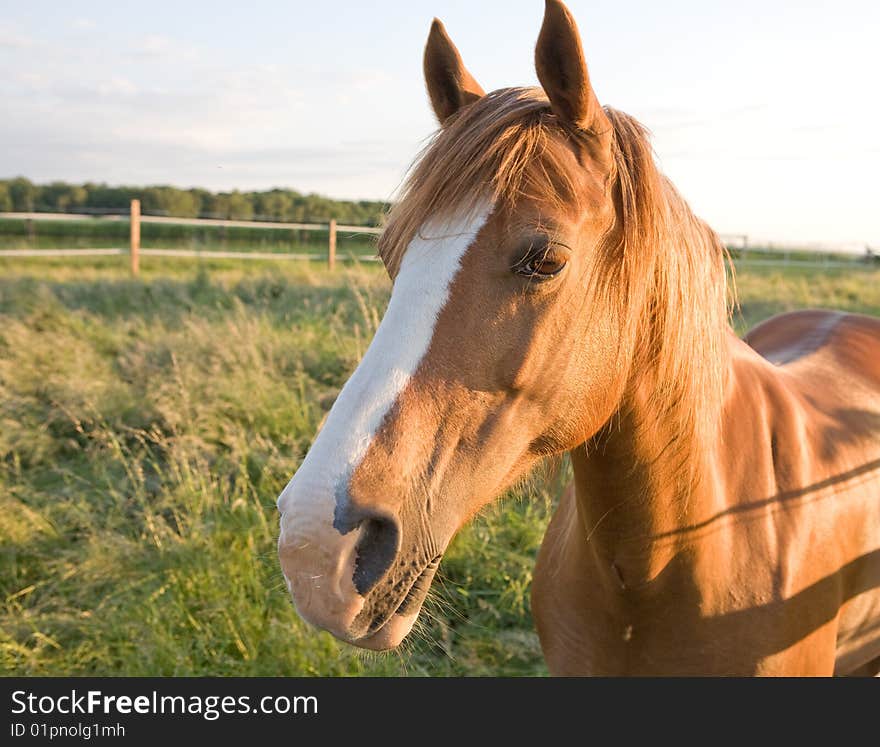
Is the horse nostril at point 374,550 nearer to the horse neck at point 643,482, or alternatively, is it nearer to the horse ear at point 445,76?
the horse neck at point 643,482

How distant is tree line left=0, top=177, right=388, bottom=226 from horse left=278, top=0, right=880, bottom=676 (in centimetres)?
1898

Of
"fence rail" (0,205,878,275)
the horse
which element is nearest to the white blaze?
the horse

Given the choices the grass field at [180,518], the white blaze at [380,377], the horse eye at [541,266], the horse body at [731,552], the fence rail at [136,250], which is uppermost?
the fence rail at [136,250]

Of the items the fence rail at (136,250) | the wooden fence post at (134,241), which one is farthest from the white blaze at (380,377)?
the wooden fence post at (134,241)

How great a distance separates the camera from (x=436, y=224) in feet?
4.76

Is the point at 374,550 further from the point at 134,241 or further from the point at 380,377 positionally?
the point at 134,241

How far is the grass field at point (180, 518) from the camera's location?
10.7 ft

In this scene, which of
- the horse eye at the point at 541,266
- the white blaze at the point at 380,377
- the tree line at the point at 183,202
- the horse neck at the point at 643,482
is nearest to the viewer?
the white blaze at the point at 380,377

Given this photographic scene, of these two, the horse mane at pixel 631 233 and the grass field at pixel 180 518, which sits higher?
the horse mane at pixel 631 233

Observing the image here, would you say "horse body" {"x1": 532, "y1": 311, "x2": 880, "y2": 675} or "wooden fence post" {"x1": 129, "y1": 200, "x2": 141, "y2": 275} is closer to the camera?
"horse body" {"x1": 532, "y1": 311, "x2": 880, "y2": 675}

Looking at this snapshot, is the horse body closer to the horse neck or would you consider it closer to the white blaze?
the horse neck

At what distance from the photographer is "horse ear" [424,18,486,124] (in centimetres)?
184

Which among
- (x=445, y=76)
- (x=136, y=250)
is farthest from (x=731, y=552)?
(x=136, y=250)
